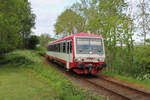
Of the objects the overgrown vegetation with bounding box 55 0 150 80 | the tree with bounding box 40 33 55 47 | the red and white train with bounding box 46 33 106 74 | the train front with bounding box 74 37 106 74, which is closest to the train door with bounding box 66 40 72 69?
the red and white train with bounding box 46 33 106 74

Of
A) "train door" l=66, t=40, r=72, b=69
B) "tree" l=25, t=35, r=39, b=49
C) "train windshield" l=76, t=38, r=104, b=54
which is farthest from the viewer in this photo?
"tree" l=25, t=35, r=39, b=49

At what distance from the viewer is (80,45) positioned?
466 inches

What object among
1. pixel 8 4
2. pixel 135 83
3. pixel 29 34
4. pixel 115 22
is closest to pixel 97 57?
pixel 135 83

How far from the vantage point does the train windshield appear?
1172cm

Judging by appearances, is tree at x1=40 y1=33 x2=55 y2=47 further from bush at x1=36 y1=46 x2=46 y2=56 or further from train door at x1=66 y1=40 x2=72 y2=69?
train door at x1=66 y1=40 x2=72 y2=69

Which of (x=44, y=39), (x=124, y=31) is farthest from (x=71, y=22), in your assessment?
(x=44, y=39)

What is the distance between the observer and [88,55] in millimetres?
11625

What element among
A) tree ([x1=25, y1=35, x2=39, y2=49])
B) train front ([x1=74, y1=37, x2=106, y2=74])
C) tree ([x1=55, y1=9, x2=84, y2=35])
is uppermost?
tree ([x1=55, y1=9, x2=84, y2=35])

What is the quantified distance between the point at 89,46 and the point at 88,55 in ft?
2.54

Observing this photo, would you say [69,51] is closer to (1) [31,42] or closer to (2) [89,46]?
(2) [89,46]

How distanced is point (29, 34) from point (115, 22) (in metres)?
35.0

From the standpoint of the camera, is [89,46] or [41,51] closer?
[89,46]

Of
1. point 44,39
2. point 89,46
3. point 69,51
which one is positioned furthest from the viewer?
point 44,39

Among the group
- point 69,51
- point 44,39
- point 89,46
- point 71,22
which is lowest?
point 69,51
